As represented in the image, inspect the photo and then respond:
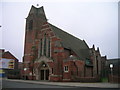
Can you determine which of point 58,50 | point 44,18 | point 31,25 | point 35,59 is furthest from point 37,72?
point 44,18

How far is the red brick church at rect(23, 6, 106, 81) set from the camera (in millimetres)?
30922

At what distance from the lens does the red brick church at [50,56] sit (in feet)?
101

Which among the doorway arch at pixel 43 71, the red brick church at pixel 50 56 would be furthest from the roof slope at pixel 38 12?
the doorway arch at pixel 43 71

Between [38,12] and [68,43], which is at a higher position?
[38,12]

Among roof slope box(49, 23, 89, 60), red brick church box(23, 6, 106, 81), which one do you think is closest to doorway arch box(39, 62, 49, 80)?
red brick church box(23, 6, 106, 81)

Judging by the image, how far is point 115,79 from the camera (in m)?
26.1

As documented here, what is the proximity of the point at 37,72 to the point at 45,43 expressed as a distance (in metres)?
7.41

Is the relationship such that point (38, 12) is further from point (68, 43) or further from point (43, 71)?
point (43, 71)

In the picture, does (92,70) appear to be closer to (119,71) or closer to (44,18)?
(119,71)

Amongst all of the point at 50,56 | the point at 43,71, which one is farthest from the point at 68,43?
the point at 43,71

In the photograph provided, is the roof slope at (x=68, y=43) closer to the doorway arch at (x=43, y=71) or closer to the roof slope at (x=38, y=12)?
the roof slope at (x=38, y=12)

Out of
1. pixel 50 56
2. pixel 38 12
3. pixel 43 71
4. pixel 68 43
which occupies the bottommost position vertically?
pixel 43 71

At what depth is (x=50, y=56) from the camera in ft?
A: 112

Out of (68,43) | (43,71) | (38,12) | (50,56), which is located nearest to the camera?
(50,56)
